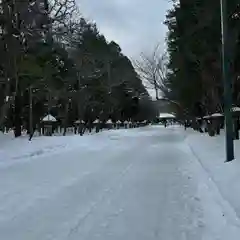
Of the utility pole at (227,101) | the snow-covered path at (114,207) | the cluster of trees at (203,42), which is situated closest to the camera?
the snow-covered path at (114,207)

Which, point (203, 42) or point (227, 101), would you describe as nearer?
point (227, 101)

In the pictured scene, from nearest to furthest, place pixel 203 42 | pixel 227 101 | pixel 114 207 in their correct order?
pixel 114 207 → pixel 227 101 → pixel 203 42

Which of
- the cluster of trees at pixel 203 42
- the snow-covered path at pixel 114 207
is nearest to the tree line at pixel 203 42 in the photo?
the cluster of trees at pixel 203 42

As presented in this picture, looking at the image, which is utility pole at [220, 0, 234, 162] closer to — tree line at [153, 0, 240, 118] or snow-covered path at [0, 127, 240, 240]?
tree line at [153, 0, 240, 118]

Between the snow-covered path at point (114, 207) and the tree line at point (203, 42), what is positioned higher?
the tree line at point (203, 42)

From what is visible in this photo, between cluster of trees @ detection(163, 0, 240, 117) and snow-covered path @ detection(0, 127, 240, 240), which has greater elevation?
cluster of trees @ detection(163, 0, 240, 117)

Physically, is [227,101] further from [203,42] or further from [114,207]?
[203,42]

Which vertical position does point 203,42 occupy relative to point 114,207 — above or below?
above

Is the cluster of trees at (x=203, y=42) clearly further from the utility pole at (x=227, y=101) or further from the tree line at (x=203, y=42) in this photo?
the utility pole at (x=227, y=101)

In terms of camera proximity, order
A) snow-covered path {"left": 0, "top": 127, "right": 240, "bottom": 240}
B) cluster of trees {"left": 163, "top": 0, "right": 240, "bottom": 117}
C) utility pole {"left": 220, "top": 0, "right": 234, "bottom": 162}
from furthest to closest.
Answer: cluster of trees {"left": 163, "top": 0, "right": 240, "bottom": 117} < utility pole {"left": 220, "top": 0, "right": 234, "bottom": 162} < snow-covered path {"left": 0, "top": 127, "right": 240, "bottom": 240}

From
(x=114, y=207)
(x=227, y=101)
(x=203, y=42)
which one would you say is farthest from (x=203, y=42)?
(x=114, y=207)

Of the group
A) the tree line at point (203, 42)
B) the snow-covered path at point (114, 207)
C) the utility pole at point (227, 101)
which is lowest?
the snow-covered path at point (114, 207)

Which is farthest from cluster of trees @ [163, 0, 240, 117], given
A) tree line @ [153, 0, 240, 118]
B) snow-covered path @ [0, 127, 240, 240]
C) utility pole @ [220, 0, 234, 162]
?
snow-covered path @ [0, 127, 240, 240]

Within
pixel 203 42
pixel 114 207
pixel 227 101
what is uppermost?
pixel 203 42
